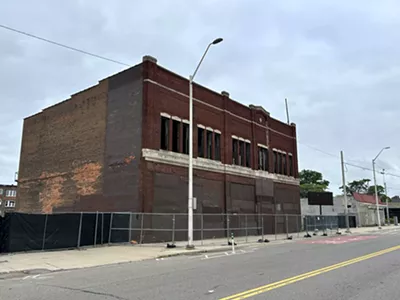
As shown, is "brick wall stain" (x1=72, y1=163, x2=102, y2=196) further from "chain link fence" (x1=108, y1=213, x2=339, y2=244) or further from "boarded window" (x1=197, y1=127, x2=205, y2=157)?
"boarded window" (x1=197, y1=127, x2=205, y2=157)

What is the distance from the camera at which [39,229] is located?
Result: 712 inches

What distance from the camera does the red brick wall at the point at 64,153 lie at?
95.1 ft

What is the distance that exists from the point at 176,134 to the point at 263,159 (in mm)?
12815

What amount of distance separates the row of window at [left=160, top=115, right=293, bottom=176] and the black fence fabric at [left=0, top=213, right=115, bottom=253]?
26.5ft

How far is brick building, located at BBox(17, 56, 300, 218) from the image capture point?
25.7 metres

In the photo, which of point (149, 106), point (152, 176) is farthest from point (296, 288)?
point (149, 106)

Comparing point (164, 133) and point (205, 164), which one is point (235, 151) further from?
point (164, 133)

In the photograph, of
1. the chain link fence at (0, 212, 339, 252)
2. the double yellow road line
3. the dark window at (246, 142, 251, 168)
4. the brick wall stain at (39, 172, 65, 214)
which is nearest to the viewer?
the double yellow road line

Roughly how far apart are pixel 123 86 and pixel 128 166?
618cm

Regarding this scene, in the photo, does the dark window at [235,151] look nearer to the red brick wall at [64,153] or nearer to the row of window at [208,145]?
the row of window at [208,145]

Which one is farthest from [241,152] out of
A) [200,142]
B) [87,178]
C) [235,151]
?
[87,178]

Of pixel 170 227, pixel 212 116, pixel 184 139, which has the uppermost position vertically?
pixel 212 116

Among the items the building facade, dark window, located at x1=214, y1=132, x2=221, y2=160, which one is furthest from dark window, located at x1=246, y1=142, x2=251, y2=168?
the building facade

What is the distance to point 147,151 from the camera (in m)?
25.0
